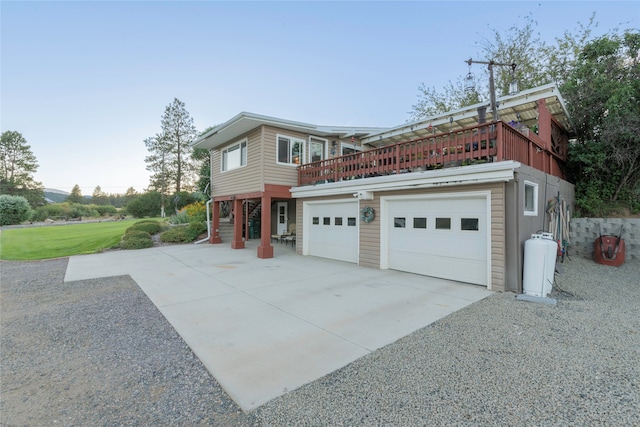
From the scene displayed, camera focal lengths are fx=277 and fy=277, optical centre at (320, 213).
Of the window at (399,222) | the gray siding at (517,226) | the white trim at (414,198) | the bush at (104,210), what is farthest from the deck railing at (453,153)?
the bush at (104,210)

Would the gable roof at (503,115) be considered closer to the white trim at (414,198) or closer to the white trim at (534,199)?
the white trim at (534,199)

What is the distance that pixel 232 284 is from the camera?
20.6 ft

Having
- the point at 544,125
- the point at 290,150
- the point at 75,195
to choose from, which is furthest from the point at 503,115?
the point at 75,195

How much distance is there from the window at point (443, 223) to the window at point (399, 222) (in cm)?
91

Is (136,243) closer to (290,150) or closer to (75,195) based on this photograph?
(290,150)

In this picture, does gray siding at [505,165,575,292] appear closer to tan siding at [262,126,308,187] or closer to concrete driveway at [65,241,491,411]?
concrete driveway at [65,241,491,411]

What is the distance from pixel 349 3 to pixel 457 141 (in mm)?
8881

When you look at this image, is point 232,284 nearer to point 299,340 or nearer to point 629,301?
point 299,340

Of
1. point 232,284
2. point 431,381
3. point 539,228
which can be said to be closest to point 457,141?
point 539,228

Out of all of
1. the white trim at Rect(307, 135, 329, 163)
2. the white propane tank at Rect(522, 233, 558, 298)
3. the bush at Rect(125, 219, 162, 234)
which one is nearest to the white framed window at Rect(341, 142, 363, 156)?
the white trim at Rect(307, 135, 329, 163)

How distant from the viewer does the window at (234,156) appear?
11.5 meters

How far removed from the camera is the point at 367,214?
8102mm

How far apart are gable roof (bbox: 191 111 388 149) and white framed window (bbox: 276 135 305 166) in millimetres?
421

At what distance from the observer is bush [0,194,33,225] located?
25.9 metres
